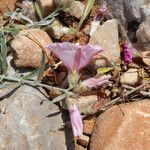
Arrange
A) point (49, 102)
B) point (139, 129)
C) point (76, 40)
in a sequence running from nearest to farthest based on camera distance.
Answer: point (139, 129), point (49, 102), point (76, 40)

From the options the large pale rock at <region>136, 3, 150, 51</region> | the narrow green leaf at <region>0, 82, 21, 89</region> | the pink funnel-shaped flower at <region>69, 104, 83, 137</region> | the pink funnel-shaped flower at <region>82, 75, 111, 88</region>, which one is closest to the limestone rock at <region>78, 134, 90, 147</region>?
the pink funnel-shaped flower at <region>69, 104, 83, 137</region>

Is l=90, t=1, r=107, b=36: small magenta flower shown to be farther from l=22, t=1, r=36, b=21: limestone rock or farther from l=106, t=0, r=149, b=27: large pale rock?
l=22, t=1, r=36, b=21: limestone rock

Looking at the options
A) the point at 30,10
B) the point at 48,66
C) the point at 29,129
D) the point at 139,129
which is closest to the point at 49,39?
the point at 48,66

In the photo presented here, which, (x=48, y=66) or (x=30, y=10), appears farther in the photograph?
(x=30, y=10)

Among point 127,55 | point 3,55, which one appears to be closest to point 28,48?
point 3,55

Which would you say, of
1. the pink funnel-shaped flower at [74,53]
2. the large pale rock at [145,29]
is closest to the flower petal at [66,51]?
the pink funnel-shaped flower at [74,53]

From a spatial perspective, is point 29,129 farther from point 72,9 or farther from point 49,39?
point 72,9

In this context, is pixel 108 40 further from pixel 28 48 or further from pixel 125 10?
pixel 28 48
